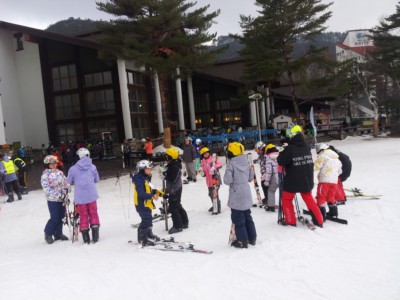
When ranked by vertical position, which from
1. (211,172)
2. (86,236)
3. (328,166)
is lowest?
(86,236)

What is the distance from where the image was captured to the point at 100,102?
84.4ft

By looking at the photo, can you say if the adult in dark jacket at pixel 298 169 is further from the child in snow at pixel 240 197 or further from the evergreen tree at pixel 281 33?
the evergreen tree at pixel 281 33

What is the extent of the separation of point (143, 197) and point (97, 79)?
853 inches

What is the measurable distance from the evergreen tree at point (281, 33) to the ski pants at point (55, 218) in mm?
19100

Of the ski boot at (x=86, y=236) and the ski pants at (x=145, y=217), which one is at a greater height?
the ski pants at (x=145, y=217)

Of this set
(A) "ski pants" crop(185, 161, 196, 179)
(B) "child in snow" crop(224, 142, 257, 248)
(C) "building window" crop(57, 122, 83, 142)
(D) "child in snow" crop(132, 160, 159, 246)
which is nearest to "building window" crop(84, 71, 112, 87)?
(C) "building window" crop(57, 122, 83, 142)

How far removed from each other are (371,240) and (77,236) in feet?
16.5

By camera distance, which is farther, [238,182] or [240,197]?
[238,182]

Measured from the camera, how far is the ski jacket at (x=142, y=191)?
5773 mm

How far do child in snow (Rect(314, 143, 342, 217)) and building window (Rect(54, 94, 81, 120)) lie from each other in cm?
2316

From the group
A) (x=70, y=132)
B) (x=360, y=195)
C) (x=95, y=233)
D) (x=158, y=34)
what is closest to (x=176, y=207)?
(x=95, y=233)

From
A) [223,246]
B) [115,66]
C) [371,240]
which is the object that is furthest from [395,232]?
[115,66]

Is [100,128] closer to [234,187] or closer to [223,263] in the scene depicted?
[234,187]

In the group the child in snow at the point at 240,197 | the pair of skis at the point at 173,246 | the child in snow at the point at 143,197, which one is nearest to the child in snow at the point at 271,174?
the child in snow at the point at 240,197
